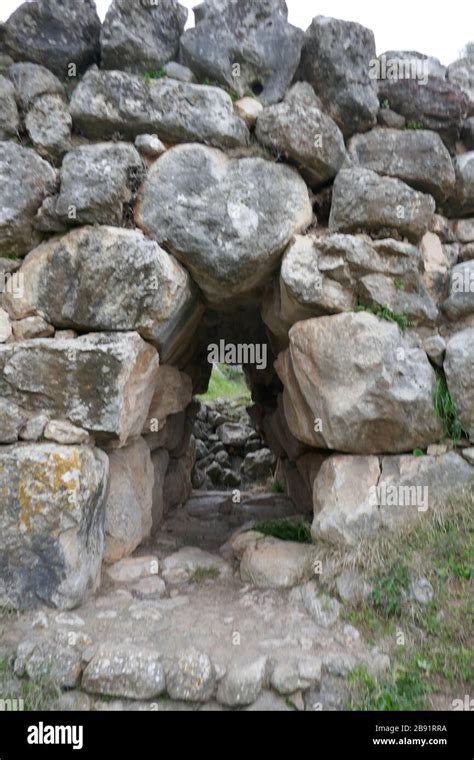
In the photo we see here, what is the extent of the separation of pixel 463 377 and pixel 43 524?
312cm

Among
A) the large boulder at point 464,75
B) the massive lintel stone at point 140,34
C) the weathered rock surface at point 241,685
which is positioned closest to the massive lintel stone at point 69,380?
the weathered rock surface at point 241,685

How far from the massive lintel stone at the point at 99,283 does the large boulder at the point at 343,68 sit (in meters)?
2.10

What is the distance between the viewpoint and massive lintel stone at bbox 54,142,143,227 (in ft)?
11.9

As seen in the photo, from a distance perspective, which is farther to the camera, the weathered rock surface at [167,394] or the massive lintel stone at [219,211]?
Result: the weathered rock surface at [167,394]

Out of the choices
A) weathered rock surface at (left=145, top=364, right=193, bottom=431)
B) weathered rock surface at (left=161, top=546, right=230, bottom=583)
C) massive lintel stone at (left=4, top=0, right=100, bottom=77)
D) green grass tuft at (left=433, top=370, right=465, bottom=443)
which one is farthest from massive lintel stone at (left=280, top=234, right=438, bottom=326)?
massive lintel stone at (left=4, top=0, right=100, bottom=77)

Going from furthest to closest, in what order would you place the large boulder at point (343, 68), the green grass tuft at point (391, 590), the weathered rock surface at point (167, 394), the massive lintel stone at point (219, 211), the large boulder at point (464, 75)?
1. the weathered rock surface at point (167, 394)
2. the large boulder at point (464, 75)
3. the large boulder at point (343, 68)
4. the massive lintel stone at point (219, 211)
5. the green grass tuft at point (391, 590)

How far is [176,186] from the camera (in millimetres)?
3820

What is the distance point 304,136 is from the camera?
13.1ft

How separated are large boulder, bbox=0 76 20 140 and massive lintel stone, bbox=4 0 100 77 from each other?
1.17ft

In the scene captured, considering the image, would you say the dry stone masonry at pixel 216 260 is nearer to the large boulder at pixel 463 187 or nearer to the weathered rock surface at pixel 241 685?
the large boulder at pixel 463 187

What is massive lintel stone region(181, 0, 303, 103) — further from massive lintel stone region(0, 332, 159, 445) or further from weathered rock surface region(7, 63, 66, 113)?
massive lintel stone region(0, 332, 159, 445)

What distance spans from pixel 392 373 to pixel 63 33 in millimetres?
3776

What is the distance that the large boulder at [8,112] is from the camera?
3832 millimetres

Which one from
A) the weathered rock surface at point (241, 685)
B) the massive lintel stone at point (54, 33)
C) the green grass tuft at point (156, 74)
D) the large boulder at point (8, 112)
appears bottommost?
the weathered rock surface at point (241, 685)
